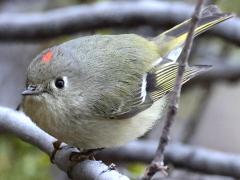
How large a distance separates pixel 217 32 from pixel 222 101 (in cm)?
402

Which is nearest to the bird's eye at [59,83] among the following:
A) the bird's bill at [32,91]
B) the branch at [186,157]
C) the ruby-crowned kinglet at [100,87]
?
the ruby-crowned kinglet at [100,87]

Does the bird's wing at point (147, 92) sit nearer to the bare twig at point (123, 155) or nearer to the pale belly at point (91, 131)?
the pale belly at point (91, 131)

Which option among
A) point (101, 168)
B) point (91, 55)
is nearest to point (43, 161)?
point (91, 55)

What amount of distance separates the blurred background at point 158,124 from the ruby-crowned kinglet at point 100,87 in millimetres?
708

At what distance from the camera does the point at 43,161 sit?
14.0 ft

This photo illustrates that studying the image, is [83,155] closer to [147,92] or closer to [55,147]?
[55,147]

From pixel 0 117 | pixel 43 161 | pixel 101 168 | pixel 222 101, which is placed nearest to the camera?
pixel 101 168

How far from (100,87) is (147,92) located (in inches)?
15.2

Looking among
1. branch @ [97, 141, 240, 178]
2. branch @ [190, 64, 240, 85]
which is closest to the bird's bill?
branch @ [97, 141, 240, 178]

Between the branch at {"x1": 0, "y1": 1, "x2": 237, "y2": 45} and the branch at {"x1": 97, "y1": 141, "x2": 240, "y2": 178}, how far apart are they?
0.64 metres

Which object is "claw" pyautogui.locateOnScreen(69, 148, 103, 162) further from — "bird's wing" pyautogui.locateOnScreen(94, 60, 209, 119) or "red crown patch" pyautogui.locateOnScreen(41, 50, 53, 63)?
"red crown patch" pyautogui.locateOnScreen(41, 50, 53, 63)

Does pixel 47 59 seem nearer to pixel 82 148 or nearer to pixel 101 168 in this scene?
pixel 82 148

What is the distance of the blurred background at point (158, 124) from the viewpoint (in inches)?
170

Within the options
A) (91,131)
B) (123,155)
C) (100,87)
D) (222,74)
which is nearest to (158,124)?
(222,74)
